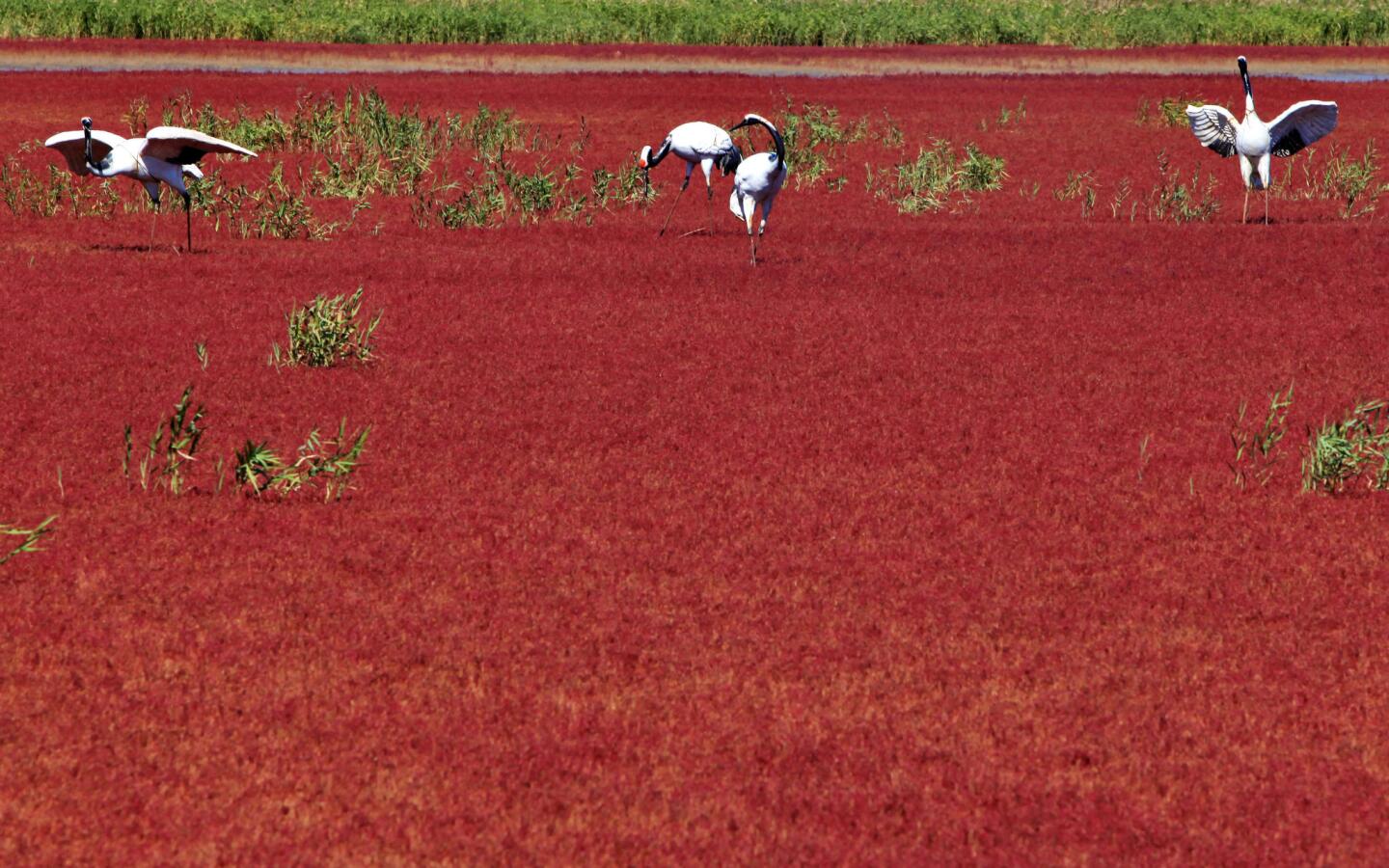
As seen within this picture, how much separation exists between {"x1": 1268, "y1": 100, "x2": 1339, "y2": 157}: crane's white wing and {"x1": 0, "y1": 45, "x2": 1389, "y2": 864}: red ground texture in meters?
1.76

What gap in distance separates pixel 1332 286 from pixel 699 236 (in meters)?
5.61

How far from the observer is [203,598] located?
616 centimetres

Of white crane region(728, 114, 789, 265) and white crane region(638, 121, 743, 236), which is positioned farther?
white crane region(638, 121, 743, 236)

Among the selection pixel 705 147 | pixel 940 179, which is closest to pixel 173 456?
pixel 705 147

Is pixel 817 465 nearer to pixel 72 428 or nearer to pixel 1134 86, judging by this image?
pixel 72 428

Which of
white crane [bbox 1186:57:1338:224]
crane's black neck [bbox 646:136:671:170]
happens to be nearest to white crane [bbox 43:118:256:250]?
crane's black neck [bbox 646:136:671:170]

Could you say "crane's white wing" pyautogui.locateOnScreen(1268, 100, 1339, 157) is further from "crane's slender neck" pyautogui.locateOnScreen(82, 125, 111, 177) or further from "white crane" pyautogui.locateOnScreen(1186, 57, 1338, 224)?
"crane's slender neck" pyautogui.locateOnScreen(82, 125, 111, 177)

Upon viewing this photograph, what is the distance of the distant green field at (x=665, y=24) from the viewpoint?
136 feet

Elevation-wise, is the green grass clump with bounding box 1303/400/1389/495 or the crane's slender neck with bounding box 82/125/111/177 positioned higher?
the crane's slender neck with bounding box 82/125/111/177

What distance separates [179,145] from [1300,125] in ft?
30.7

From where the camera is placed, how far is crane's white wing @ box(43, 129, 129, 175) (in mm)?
12711

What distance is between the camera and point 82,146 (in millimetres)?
12828

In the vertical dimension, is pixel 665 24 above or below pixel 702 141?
below

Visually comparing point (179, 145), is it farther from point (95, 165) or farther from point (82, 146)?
point (95, 165)
